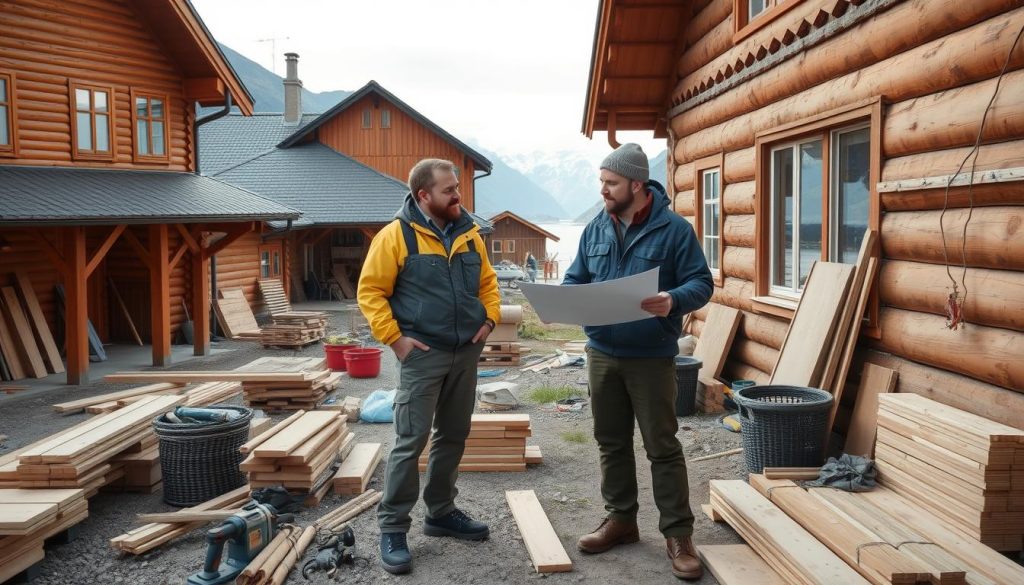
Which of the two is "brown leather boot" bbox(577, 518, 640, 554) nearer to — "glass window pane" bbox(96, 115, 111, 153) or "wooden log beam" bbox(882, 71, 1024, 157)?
"wooden log beam" bbox(882, 71, 1024, 157)

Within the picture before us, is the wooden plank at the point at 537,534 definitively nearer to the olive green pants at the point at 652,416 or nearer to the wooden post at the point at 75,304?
the olive green pants at the point at 652,416

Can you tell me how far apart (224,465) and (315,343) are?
34.4 ft

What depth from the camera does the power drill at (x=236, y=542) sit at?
4.55 m

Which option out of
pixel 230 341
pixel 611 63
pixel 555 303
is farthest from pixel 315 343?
pixel 555 303

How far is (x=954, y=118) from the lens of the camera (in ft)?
17.2

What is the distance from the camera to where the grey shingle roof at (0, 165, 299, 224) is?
1091 centimetres

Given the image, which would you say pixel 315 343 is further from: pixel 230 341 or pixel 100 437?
pixel 100 437

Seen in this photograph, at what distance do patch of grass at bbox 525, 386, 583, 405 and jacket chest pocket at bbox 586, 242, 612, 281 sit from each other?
5.06 meters

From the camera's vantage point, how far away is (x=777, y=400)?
652 cm

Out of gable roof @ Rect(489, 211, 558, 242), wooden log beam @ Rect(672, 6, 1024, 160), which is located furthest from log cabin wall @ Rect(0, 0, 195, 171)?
gable roof @ Rect(489, 211, 558, 242)

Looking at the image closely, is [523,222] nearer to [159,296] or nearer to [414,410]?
[159,296]

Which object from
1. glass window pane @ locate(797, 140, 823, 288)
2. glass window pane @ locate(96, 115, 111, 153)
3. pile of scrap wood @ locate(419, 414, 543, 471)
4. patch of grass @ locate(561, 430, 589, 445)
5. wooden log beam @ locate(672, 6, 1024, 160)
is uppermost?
glass window pane @ locate(96, 115, 111, 153)

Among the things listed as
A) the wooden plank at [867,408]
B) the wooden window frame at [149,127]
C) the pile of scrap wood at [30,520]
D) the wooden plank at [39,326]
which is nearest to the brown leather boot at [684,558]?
the wooden plank at [867,408]

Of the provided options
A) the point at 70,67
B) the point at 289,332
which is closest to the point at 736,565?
the point at 289,332
